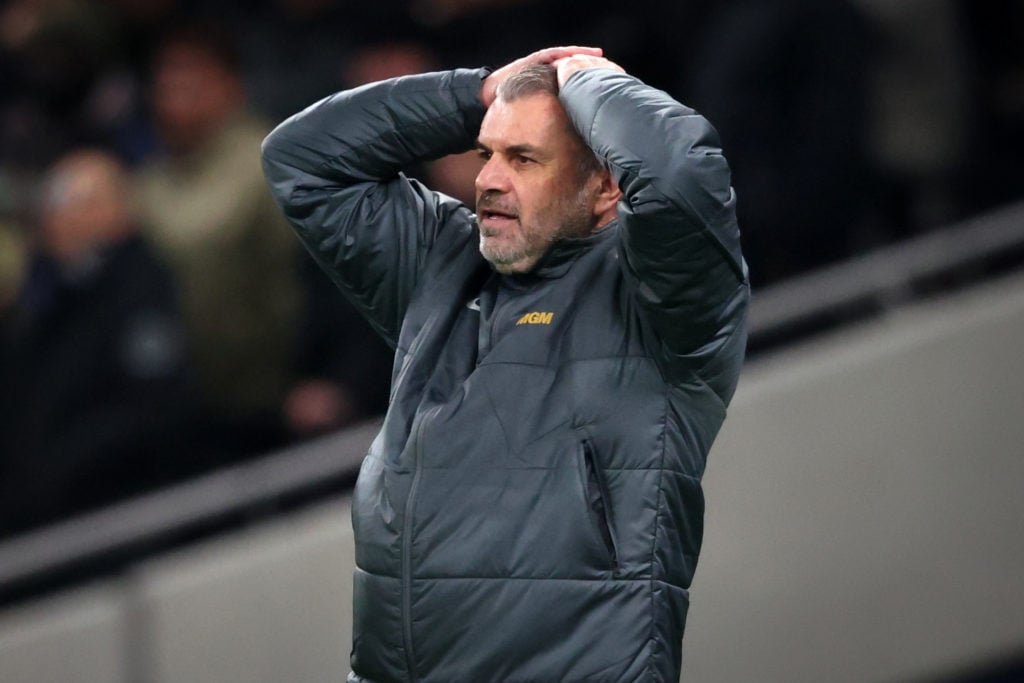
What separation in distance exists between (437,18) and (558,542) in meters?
2.82

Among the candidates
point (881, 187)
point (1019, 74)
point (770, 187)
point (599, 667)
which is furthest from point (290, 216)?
point (1019, 74)

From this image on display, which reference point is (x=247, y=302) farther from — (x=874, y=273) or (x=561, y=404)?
(x=561, y=404)

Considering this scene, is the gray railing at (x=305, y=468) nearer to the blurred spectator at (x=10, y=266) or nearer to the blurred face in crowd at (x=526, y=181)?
the blurred spectator at (x=10, y=266)

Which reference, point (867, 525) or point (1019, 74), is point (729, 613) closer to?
point (867, 525)

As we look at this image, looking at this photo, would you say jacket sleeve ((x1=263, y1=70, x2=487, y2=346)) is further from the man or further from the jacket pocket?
the jacket pocket

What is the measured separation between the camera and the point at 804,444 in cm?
490

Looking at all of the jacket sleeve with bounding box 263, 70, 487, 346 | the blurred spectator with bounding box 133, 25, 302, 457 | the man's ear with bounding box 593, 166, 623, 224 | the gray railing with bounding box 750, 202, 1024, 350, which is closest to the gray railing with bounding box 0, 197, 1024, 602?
A: the gray railing with bounding box 750, 202, 1024, 350

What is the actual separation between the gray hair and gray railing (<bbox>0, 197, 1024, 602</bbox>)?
6.51 feet

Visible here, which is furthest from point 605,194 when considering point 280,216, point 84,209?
point 84,209

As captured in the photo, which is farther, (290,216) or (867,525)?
(867,525)

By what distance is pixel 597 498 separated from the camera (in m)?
2.76

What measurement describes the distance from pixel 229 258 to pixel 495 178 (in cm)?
245

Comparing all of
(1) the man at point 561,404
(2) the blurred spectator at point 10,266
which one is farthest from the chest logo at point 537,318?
(2) the blurred spectator at point 10,266

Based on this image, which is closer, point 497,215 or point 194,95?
point 497,215
